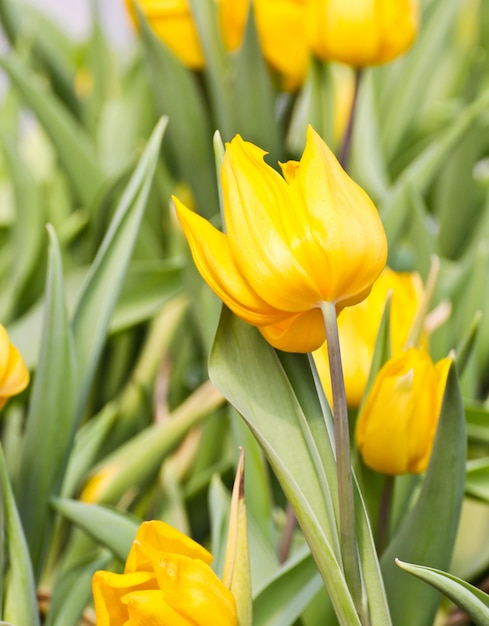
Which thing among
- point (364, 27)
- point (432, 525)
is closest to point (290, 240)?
point (432, 525)

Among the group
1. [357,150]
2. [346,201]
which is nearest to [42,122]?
[357,150]

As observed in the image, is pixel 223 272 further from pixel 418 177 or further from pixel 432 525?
pixel 418 177

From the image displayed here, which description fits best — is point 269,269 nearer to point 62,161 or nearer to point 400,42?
point 400,42

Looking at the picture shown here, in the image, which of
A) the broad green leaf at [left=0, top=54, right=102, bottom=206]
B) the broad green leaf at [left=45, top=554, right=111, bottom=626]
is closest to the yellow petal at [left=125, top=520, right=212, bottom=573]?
the broad green leaf at [left=45, top=554, right=111, bottom=626]

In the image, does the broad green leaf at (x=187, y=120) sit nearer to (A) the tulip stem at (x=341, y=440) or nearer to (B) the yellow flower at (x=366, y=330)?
(B) the yellow flower at (x=366, y=330)

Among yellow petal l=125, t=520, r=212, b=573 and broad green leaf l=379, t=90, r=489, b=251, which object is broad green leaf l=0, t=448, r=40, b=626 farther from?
broad green leaf l=379, t=90, r=489, b=251
